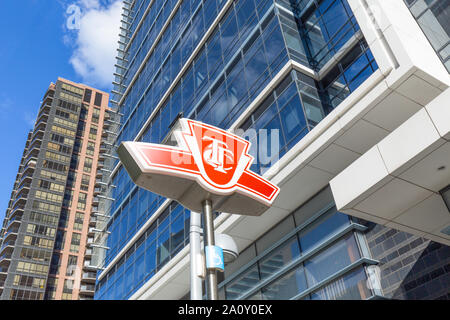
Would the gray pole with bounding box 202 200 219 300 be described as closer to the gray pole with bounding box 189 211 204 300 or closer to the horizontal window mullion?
the gray pole with bounding box 189 211 204 300

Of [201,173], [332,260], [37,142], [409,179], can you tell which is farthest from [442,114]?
[37,142]

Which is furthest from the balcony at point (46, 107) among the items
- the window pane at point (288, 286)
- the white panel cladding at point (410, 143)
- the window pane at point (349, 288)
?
the white panel cladding at point (410, 143)

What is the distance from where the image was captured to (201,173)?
293 inches

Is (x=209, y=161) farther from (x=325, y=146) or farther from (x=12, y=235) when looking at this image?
(x=12, y=235)

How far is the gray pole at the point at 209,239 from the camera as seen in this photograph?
591 cm

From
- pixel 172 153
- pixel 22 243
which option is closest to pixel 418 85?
pixel 172 153

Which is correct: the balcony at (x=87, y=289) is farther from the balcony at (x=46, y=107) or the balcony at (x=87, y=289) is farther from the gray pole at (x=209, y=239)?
the gray pole at (x=209, y=239)

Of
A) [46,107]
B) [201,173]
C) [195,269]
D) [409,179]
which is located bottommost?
[195,269]

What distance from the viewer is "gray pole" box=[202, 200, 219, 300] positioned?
5.91m

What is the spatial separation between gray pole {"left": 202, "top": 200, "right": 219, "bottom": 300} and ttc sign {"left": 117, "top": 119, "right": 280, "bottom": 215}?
0.67 ft

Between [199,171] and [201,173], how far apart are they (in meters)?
0.06

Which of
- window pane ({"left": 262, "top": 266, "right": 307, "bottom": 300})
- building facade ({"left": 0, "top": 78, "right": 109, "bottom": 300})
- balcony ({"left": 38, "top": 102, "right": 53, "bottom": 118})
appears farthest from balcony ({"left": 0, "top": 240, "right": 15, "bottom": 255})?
window pane ({"left": 262, "top": 266, "right": 307, "bottom": 300})

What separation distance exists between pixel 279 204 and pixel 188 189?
29.9 feet

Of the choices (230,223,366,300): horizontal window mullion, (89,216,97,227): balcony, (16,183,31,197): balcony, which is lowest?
(230,223,366,300): horizontal window mullion
